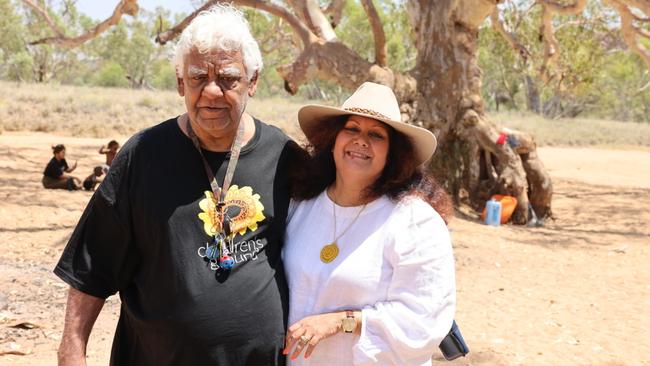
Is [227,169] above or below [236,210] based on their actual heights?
above

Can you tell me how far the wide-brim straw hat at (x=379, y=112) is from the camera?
2.36 metres

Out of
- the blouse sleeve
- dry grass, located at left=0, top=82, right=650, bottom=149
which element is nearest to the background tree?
the blouse sleeve

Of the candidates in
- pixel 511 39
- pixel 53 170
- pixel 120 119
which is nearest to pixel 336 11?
pixel 511 39

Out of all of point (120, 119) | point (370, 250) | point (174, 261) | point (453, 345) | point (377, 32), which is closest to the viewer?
point (174, 261)

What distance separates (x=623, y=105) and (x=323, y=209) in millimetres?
48921

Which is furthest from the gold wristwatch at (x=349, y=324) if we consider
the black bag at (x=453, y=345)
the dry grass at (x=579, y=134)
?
the dry grass at (x=579, y=134)

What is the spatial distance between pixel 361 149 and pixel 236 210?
1.52 feet

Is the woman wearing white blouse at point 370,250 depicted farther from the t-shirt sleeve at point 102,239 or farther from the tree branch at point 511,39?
the tree branch at point 511,39

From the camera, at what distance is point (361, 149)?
2.35 m

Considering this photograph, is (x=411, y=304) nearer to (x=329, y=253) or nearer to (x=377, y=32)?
(x=329, y=253)

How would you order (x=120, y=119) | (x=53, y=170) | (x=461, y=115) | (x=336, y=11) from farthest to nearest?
1. (x=120, y=119)
2. (x=336, y=11)
3. (x=53, y=170)
4. (x=461, y=115)

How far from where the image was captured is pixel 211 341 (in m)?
2.18

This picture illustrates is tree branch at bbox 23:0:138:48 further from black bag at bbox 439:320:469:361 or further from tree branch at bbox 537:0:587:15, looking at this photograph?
black bag at bbox 439:320:469:361

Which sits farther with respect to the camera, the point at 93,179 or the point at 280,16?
the point at 93,179
